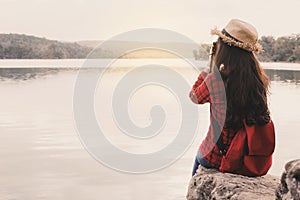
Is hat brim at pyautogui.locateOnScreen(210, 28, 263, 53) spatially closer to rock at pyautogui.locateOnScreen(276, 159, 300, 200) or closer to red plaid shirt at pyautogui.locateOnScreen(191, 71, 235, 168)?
red plaid shirt at pyautogui.locateOnScreen(191, 71, 235, 168)

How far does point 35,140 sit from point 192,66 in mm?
6443

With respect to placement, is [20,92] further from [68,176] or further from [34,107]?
[68,176]

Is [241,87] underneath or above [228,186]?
above

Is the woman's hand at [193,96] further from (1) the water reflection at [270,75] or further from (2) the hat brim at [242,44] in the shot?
(1) the water reflection at [270,75]

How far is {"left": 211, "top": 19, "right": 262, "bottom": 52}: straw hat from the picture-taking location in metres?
3.88

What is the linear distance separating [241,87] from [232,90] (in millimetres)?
64

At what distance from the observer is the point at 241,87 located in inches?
152

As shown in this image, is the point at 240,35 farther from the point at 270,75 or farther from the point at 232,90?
the point at 270,75

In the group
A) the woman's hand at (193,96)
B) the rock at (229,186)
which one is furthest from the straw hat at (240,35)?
the rock at (229,186)

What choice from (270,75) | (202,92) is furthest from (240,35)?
(270,75)

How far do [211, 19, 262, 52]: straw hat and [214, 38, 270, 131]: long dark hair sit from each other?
44mm

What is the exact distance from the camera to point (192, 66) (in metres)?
4.27

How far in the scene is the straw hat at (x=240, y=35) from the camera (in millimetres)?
3877

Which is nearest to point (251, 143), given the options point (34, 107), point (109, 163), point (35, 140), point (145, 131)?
point (145, 131)
